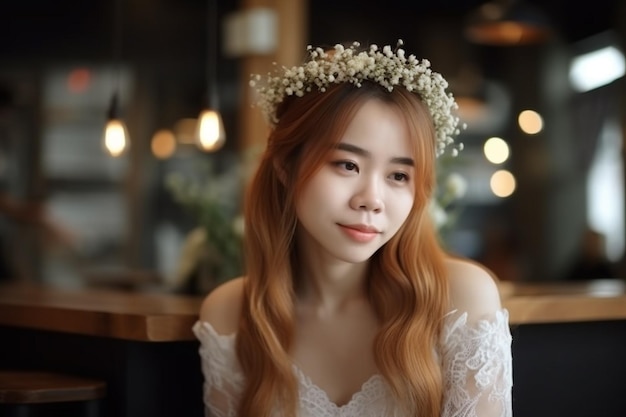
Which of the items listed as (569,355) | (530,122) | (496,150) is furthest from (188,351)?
A: (530,122)

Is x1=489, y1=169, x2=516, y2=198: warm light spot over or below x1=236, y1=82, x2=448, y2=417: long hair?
over

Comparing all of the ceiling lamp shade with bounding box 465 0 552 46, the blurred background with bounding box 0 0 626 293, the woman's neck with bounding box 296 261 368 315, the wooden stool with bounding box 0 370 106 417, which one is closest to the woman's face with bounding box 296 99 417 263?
the woman's neck with bounding box 296 261 368 315

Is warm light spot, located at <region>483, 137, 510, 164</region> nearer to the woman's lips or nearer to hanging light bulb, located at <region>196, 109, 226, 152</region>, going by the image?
hanging light bulb, located at <region>196, 109, 226, 152</region>

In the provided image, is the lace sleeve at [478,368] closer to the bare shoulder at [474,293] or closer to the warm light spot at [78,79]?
the bare shoulder at [474,293]

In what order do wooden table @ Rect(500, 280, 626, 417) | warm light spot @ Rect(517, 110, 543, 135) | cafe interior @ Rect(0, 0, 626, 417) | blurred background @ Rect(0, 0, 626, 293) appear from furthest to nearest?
1. warm light spot @ Rect(517, 110, 543, 135)
2. blurred background @ Rect(0, 0, 626, 293)
3. cafe interior @ Rect(0, 0, 626, 417)
4. wooden table @ Rect(500, 280, 626, 417)

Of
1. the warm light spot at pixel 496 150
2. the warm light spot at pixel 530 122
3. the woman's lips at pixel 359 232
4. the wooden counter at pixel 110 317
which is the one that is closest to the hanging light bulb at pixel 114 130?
the wooden counter at pixel 110 317

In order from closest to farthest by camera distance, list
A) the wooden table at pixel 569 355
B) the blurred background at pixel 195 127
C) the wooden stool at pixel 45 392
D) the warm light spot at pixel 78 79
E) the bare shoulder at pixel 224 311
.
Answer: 1. the wooden stool at pixel 45 392
2. the bare shoulder at pixel 224 311
3. the wooden table at pixel 569 355
4. the blurred background at pixel 195 127
5. the warm light spot at pixel 78 79

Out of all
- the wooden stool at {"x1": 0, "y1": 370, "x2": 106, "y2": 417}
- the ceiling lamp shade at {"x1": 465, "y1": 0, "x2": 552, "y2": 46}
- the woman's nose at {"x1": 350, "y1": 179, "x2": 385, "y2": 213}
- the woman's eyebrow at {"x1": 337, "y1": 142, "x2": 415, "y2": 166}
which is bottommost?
the wooden stool at {"x1": 0, "y1": 370, "x2": 106, "y2": 417}

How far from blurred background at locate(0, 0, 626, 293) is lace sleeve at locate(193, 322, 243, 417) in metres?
5.34

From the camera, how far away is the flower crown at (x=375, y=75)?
250 cm

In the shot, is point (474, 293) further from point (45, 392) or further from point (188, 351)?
point (45, 392)

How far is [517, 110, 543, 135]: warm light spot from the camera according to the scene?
952 centimetres

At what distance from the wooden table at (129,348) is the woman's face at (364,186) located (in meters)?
0.55

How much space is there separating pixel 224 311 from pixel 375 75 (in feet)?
2.47
